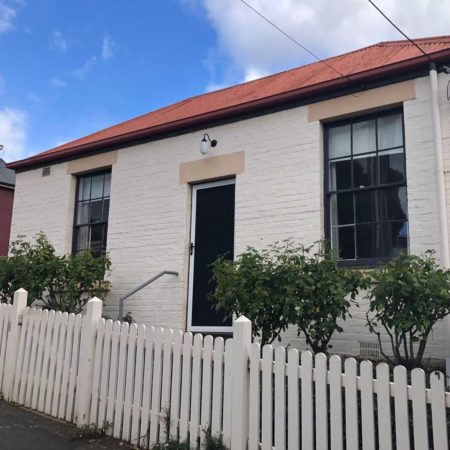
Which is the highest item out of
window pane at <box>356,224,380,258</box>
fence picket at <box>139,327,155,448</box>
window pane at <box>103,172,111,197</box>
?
window pane at <box>103,172,111,197</box>

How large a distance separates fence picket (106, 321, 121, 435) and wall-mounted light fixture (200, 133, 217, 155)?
143 inches

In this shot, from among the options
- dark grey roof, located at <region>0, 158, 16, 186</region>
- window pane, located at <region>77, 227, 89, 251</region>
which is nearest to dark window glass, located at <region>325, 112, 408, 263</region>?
window pane, located at <region>77, 227, 89, 251</region>

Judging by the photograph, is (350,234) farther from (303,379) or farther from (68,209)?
(68,209)

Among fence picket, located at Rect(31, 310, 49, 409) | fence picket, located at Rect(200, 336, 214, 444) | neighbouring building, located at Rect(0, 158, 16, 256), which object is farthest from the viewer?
neighbouring building, located at Rect(0, 158, 16, 256)

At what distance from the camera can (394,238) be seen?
666cm

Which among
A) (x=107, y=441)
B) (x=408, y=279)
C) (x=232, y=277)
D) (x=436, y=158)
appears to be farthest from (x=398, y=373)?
(x=436, y=158)

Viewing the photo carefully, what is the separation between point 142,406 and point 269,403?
1.45 m

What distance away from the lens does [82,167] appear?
1020cm

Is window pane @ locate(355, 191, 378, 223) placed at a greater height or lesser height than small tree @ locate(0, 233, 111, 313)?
greater

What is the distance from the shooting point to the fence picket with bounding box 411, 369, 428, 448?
3.39 metres

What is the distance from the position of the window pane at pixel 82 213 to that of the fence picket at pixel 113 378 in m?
5.07

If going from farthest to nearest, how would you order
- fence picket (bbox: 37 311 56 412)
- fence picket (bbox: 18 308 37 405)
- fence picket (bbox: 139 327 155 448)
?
fence picket (bbox: 18 308 37 405) → fence picket (bbox: 37 311 56 412) → fence picket (bbox: 139 327 155 448)

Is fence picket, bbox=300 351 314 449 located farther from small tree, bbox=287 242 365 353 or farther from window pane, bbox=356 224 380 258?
window pane, bbox=356 224 380 258

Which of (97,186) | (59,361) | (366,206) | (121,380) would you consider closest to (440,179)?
(366,206)
